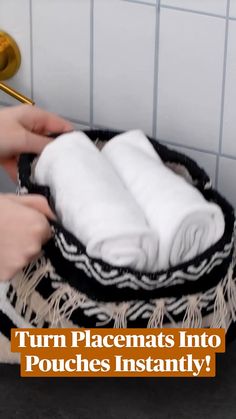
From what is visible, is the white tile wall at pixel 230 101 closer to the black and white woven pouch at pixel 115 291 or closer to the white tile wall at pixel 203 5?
the white tile wall at pixel 203 5

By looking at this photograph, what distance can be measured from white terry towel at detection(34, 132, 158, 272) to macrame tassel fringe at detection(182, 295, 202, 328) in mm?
60

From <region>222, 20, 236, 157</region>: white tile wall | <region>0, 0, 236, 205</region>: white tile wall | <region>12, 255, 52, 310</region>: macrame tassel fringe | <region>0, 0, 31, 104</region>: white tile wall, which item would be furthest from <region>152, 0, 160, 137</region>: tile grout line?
<region>12, 255, 52, 310</region>: macrame tassel fringe

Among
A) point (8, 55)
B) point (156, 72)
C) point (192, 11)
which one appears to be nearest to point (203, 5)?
point (192, 11)

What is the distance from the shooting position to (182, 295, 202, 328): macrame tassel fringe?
1090mm

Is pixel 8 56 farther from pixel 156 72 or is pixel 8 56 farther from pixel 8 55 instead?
pixel 156 72

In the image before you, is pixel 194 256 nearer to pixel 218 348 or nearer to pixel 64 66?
pixel 218 348

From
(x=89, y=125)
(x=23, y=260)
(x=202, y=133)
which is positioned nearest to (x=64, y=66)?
(x=89, y=125)

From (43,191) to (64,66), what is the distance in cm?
32

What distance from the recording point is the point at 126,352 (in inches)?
44.5

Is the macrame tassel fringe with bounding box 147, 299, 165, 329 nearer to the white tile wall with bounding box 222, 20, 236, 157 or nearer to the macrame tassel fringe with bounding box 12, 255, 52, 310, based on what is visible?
the macrame tassel fringe with bounding box 12, 255, 52, 310

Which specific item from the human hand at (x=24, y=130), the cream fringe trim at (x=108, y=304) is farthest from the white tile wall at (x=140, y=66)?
the cream fringe trim at (x=108, y=304)

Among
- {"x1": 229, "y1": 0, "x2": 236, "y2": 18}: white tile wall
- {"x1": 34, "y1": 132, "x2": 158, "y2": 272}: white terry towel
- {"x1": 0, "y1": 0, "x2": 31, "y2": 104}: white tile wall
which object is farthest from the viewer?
{"x1": 0, "y1": 0, "x2": 31, "y2": 104}: white tile wall

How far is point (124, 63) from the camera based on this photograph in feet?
4.45

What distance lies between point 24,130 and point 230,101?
281 mm
